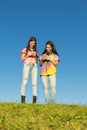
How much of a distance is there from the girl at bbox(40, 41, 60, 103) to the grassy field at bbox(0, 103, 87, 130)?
249 cm

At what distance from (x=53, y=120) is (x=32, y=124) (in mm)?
813

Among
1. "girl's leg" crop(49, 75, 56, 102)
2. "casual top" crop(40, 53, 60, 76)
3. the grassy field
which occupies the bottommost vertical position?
the grassy field

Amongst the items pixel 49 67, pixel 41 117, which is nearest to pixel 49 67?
pixel 49 67

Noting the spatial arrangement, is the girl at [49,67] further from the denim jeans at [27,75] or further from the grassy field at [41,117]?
the grassy field at [41,117]

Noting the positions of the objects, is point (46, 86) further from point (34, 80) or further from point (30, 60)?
point (30, 60)

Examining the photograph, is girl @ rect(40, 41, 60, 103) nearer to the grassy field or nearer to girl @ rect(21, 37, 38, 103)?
girl @ rect(21, 37, 38, 103)

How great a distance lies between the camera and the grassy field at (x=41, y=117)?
48.2 feet

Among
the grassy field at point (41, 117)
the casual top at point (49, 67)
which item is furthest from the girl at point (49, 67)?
the grassy field at point (41, 117)

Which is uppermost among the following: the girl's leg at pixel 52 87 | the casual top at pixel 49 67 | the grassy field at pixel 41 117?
the casual top at pixel 49 67

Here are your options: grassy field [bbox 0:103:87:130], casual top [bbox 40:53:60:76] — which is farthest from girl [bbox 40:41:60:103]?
grassy field [bbox 0:103:87:130]

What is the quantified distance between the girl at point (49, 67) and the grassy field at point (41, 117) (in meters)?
2.49

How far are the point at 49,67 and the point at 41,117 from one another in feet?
16.6

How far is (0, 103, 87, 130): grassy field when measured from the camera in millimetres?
14695

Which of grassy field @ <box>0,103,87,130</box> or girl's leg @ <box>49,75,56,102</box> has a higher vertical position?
girl's leg @ <box>49,75,56,102</box>
